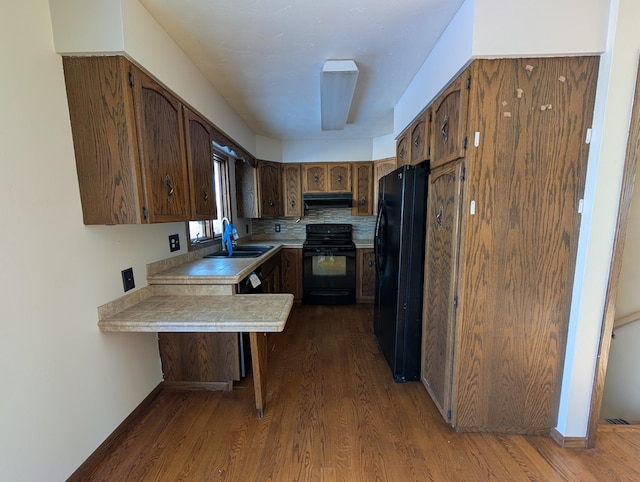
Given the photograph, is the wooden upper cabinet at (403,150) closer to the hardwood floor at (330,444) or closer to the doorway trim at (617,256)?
the doorway trim at (617,256)

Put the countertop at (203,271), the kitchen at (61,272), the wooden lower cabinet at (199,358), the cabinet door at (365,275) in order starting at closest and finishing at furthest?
the kitchen at (61,272)
the countertop at (203,271)
the wooden lower cabinet at (199,358)
the cabinet door at (365,275)

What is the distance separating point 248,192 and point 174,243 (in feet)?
5.11

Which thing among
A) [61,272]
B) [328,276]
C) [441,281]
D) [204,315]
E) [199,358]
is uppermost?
[61,272]

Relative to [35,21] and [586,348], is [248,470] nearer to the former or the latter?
[586,348]

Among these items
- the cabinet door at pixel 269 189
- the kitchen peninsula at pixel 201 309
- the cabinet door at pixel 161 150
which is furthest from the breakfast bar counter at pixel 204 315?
the cabinet door at pixel 269 189

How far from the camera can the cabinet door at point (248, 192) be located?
3432 mm

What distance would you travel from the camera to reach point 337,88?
2.06 meters

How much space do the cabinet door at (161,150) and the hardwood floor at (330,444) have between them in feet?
4.19

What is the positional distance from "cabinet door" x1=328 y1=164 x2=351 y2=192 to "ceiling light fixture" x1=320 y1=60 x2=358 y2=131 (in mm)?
934

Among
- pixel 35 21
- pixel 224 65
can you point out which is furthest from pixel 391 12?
→ pixel 35 21

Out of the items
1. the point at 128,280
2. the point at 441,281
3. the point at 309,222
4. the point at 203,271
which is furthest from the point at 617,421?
the point at 309,222

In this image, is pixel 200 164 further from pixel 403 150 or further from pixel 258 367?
pixel 403 150

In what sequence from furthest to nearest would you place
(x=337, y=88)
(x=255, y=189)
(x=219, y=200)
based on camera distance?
1. (x=255, y=189)
2. (x=219, y=200)
3. (x=337, y=88)

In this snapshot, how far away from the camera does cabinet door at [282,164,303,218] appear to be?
383 cm
